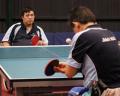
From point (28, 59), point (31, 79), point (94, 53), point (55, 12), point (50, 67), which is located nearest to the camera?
point (94, 53)

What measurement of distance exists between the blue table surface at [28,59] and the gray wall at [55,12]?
5426 mm

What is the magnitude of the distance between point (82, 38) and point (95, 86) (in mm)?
372

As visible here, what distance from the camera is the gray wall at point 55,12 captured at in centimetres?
1156

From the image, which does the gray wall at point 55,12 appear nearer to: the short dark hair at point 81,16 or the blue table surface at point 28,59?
the blue table surface at point 28,59

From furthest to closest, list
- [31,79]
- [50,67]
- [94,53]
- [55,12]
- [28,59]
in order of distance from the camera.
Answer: [55,12]
[28,59]
[31,79]
[50,67]
[94,53]

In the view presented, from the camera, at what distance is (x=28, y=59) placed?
5.60 metres

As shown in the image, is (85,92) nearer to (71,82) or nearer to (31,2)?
(71,82)

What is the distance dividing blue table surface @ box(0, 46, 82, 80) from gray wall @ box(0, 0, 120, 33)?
17.8 ft

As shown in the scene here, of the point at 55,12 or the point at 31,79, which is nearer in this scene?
the point at 31,79

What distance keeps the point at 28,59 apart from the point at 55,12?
20.8ft

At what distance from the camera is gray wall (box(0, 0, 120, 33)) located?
11.6 m

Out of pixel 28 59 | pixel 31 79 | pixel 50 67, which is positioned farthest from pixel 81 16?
pixel 28 59

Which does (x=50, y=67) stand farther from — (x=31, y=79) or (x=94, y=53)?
(x=94, y=53)

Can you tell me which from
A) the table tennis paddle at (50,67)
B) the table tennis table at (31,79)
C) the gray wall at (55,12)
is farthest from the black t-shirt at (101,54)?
the gray wall at (55,12)
